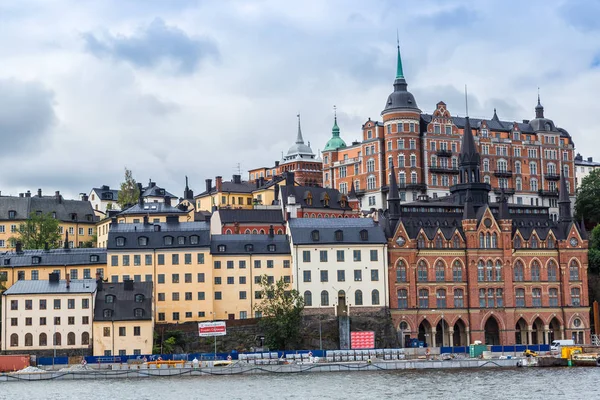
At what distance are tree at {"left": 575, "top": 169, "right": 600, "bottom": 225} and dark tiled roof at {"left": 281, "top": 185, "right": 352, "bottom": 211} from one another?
115 feet

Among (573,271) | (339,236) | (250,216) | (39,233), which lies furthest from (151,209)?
(573,271)

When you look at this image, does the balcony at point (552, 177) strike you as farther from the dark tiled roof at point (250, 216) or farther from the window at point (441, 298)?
the window at point (441, 298)

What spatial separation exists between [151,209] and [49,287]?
40.5 meters

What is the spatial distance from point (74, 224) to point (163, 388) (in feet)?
270

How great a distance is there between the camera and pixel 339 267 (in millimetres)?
133500

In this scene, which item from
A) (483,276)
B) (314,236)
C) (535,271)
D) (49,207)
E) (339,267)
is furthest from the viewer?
(49,207)

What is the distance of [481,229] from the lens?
142625mm

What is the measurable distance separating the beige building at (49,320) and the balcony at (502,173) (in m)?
78.9

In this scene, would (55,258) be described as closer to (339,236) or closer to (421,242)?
(339,236)

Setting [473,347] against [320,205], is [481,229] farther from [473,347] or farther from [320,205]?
[320,205]

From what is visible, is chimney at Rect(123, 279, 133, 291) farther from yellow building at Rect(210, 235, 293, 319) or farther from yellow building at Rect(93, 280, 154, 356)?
yellow building at Rect(210, 235, 293, 319)

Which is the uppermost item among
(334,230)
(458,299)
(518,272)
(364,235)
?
(334,230)

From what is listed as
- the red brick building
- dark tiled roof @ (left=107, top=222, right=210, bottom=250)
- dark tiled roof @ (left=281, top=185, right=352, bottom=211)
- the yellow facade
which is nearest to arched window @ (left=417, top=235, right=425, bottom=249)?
the red brick building

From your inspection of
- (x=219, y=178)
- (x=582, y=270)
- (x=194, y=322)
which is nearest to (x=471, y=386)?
(x=194, y=322)
